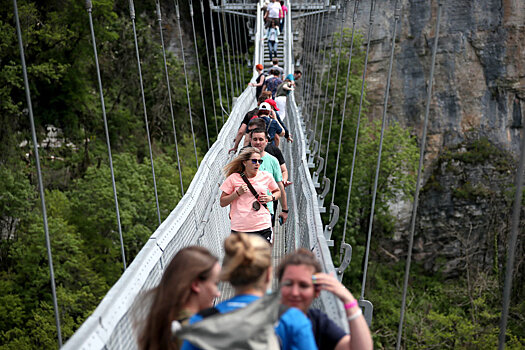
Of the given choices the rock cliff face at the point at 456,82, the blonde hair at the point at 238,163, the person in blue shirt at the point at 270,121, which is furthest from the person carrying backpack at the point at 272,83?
the rock cliff face at the point at 456,82

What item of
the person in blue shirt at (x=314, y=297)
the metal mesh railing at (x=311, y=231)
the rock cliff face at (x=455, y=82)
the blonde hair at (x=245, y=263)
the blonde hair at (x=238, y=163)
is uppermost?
the blonde hair at (x=245, y=263)

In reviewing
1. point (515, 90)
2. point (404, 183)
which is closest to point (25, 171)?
point (404, 183)

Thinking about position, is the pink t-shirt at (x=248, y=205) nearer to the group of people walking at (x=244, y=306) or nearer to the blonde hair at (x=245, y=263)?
the group of people walking at (x=244, y=306)

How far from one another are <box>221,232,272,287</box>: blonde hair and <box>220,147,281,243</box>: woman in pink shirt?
2.37 meters

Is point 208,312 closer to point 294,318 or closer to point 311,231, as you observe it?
point 294,318

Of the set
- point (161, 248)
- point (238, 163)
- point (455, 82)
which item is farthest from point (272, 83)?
point (455, 82)

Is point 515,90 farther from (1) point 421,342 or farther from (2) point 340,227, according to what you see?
(1) point 421,342

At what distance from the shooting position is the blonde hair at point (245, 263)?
1.92m

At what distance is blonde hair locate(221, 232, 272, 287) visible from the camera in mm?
1915

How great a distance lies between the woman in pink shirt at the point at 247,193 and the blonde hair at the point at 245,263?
237cm

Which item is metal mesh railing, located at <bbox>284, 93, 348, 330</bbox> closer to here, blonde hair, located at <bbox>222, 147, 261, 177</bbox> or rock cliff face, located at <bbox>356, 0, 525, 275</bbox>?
blonde hair, located at <bbox>222, 147, 261, 177</bbox>

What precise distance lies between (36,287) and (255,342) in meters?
17.1

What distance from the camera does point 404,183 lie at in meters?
28.1

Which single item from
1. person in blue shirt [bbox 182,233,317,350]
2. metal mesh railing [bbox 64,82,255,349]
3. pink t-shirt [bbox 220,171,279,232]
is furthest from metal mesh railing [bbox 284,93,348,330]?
metal mesh railing [bbox 64,82,255,349]
